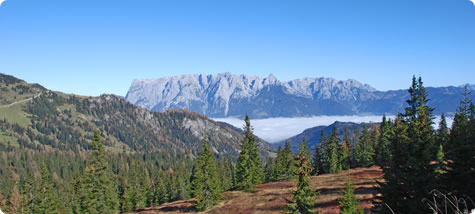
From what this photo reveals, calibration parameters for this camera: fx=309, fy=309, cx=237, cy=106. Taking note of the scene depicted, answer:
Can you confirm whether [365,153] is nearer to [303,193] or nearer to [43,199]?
[303,193]

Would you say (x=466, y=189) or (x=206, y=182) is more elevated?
(x=466, y=189)

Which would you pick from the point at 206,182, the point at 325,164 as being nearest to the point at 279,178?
the point at 325,164

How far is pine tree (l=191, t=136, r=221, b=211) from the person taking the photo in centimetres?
5734

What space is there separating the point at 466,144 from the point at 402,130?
9122 millimetres

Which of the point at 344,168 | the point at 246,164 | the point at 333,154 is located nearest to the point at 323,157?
the point at 344,168

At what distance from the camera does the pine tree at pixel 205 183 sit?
57.3 metres

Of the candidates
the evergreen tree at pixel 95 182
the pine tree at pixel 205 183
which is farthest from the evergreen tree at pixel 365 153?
the evergreen tree at pixel 95 182

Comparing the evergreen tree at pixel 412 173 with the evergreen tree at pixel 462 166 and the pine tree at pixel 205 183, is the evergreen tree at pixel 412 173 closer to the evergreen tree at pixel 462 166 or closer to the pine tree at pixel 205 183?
the evergreen tree at pixel 462 166

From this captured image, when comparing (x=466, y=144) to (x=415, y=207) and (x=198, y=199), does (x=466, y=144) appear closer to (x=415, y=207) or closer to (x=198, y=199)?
(x=415, y=207)

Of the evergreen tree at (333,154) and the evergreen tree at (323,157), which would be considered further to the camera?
the evergreen tree at (323,157)

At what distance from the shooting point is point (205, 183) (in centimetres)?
5884

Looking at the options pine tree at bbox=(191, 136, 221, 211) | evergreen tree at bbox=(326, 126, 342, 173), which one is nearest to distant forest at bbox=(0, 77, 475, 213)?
pine tree at bbox=(191, 136, 221, 211)

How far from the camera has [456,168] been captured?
625 inches

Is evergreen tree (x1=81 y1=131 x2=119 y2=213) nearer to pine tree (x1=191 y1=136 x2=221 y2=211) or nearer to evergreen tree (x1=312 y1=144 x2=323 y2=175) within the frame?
pine tree (x1=191 y1=136 x2=221 y2=211)
